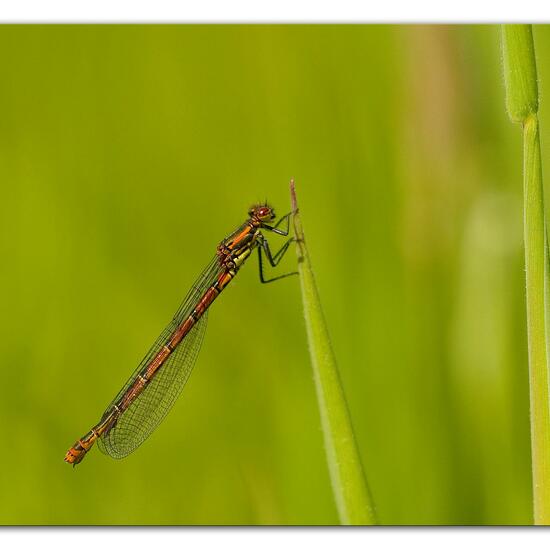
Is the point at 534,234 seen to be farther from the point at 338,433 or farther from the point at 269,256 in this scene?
the point at 269,256

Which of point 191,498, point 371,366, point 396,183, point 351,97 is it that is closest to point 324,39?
point 351,97

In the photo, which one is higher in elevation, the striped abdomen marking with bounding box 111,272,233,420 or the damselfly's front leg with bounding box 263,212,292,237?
the damselfly's front leg with bounding box 263,212,292,237

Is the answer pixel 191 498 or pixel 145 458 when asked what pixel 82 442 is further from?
pixel 191 498

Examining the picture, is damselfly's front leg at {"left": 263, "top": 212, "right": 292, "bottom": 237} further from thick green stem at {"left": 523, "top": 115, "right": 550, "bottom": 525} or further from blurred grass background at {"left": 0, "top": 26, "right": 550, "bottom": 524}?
thick green stem at {"left": 523, "top": 115, "right": 550, "bottom": 525}

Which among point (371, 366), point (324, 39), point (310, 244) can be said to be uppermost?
point (324, 39)
